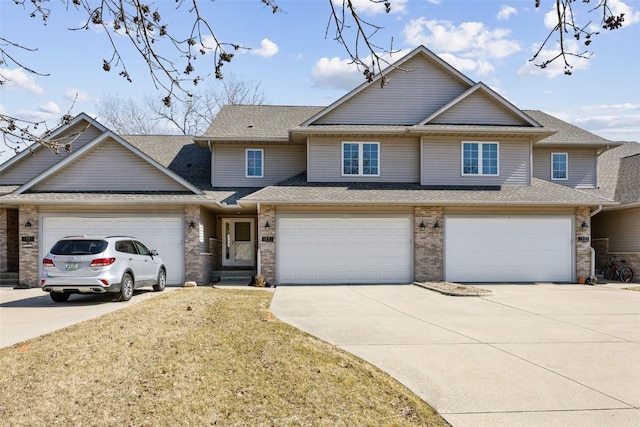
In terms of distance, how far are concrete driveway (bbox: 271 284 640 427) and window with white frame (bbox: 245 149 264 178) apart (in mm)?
8062

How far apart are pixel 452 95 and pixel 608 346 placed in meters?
14.0

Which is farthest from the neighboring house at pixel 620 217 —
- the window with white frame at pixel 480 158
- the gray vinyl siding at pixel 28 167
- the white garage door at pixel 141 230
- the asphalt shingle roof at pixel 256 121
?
the gray vinyl siding at pixel 28 167

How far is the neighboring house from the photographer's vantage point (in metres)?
20.2

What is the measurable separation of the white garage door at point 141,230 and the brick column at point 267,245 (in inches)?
110

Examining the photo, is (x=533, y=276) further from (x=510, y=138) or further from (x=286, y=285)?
(x=286, y=285)

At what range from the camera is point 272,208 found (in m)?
17.8

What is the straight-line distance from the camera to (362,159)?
779 inches

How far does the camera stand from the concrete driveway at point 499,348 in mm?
5305

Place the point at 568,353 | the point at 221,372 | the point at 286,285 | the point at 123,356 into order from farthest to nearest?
the point at 286,285, the point at 568,353, the point at 123,356, the point at 221,372

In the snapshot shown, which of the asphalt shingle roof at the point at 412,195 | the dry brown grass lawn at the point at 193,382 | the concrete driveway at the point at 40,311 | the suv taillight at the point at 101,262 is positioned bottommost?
the concrete driveway at the point at 40,311

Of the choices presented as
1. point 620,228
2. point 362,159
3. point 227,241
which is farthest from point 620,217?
point 227,241

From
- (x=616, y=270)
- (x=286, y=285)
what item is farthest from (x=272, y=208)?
(x=616, y=270)

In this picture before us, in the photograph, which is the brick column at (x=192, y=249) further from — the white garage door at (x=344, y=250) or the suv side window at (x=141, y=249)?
the white garage door at (x=344, y=250)

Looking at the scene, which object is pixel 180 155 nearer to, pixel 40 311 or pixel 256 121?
pixel 256 121
